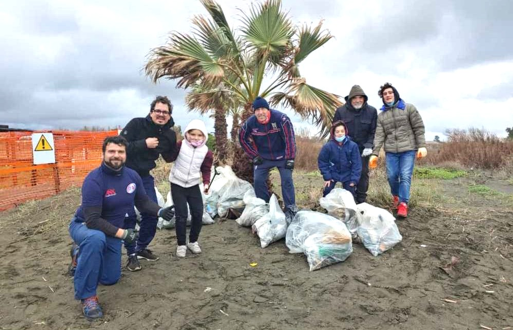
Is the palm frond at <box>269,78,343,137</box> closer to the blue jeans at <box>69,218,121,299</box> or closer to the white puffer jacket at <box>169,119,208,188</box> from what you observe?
the white puffer jacket at <box>169,119,208,188</box>

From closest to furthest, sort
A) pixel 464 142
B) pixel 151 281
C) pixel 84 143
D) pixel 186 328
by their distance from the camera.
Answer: pixel 186 328 < pixel 151 281 < pixel 84 143 < pixel 464 142

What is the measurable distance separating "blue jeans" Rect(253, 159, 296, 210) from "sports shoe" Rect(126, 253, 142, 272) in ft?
6.28

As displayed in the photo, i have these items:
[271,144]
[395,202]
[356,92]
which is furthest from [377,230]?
[356,92]

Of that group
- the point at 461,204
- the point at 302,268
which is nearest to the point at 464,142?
the point at 461,204

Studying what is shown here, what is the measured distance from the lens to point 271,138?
4582 millimetres

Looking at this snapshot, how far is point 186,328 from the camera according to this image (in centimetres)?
262

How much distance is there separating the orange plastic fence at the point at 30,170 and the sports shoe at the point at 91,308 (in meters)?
5.70

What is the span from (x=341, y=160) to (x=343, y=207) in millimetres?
739

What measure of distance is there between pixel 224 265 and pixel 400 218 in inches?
106

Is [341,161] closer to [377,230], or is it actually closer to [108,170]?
[377,230]

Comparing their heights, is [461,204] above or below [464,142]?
below

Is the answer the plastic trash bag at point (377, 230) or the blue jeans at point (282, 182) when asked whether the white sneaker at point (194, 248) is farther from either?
the plastic trash bag at point (377, 230)

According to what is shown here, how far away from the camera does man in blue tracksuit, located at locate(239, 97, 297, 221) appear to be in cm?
445

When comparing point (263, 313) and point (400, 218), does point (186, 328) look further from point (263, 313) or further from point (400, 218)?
point (400, 218)
